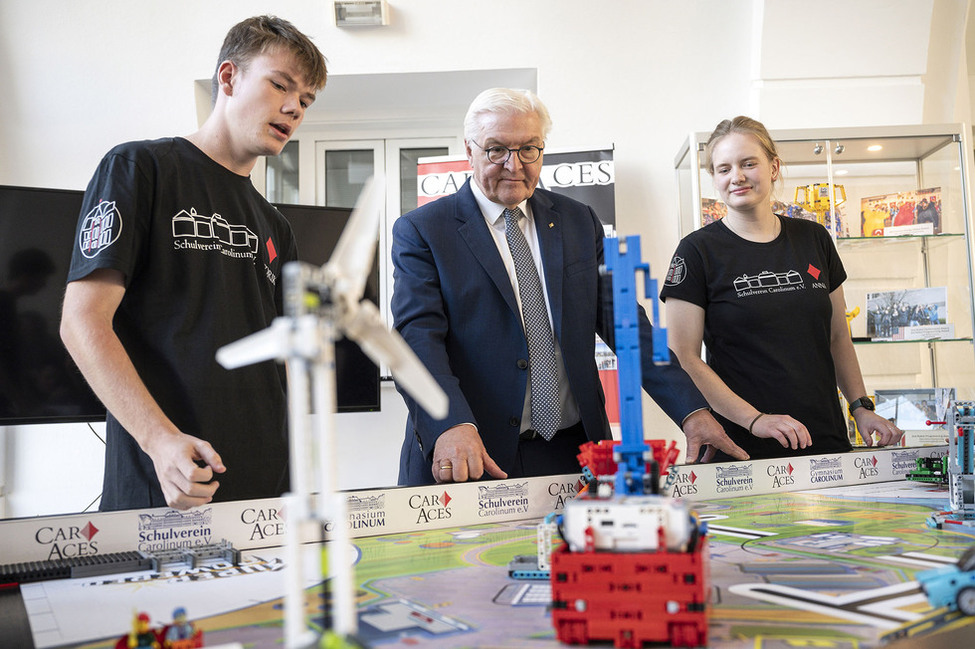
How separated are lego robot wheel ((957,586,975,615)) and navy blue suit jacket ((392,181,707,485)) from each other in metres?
0.91

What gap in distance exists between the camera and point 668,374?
75.7 inches

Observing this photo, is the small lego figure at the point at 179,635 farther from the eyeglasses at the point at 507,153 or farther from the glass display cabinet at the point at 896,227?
the glass display cabinet at the point at 896,227

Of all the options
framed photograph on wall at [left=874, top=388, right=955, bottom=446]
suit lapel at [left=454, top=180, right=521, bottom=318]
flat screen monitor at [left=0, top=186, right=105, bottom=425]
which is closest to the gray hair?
suit lapel at [left=454, top=180, right=521, bottom=318]

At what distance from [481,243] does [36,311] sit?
2158mm

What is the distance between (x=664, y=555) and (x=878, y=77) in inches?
168

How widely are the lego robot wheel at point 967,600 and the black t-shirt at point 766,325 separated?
1.30 meters

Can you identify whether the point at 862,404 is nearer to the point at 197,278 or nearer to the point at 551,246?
the point at 551,246

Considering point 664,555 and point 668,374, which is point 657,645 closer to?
point 664,555

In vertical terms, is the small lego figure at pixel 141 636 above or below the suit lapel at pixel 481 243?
below

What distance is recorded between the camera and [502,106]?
203cm

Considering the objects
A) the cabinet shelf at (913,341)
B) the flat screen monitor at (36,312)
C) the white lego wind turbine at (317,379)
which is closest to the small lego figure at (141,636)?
the white lego wind turbine at (317,379)

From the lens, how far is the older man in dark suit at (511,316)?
1957mm

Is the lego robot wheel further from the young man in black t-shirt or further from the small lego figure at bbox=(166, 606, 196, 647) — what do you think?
the young man in black t-shirt

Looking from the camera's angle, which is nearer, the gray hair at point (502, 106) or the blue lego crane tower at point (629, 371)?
the blue lego crane tower at point (629, 371)
